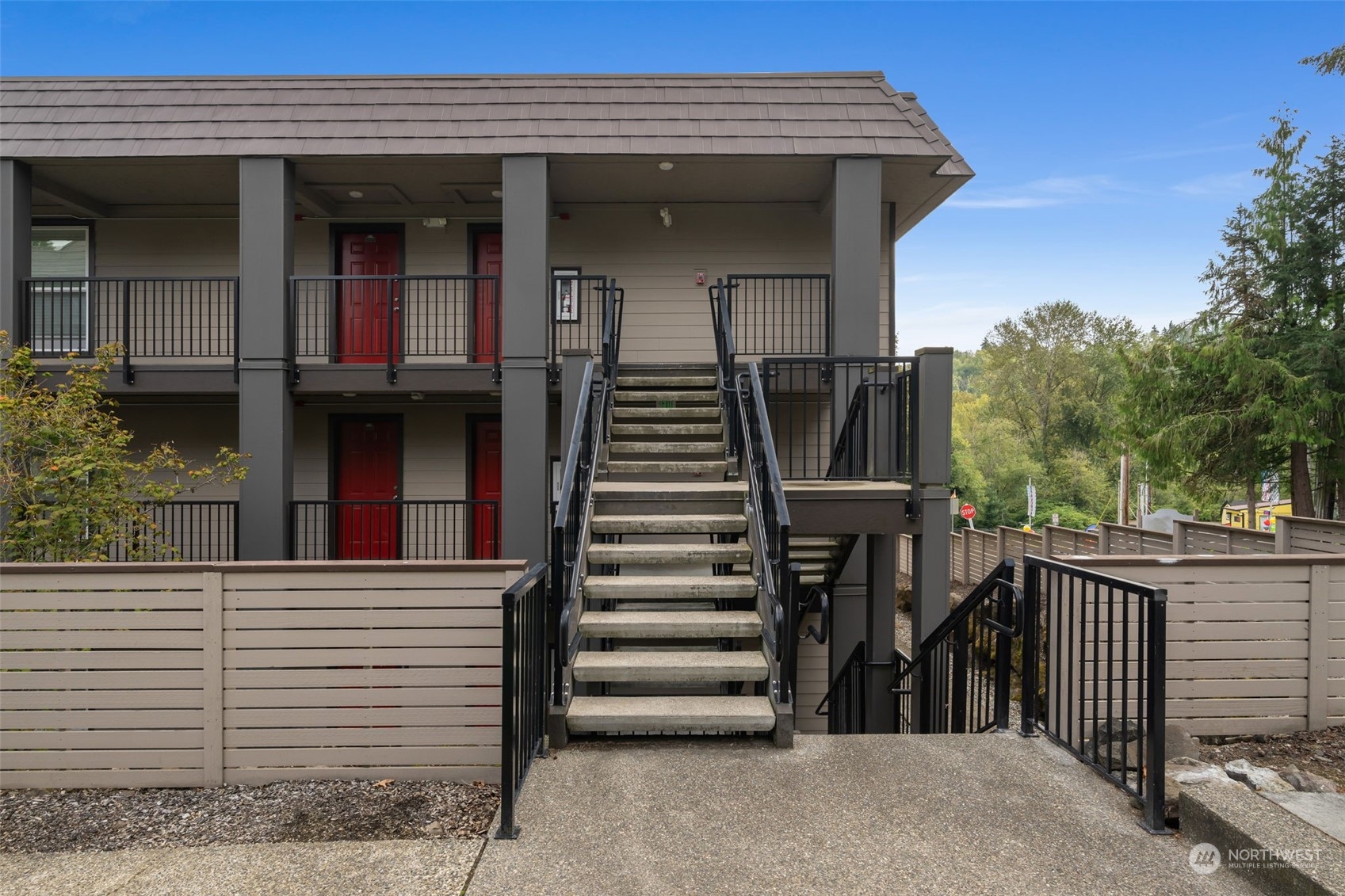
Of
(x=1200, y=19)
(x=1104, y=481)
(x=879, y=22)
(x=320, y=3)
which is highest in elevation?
(x=879, y=22)

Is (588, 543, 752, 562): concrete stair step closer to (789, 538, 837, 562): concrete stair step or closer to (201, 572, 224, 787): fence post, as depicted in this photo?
(201, 572, 224, 787): fence post

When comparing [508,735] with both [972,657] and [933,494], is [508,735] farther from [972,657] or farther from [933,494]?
[933,494]

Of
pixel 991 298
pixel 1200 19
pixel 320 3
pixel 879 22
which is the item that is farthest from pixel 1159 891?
pixel 991 298

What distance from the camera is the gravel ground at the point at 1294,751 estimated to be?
14.8 ft

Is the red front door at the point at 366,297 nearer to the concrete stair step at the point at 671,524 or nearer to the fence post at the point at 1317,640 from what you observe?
the concrete stair step at the point at 671,524

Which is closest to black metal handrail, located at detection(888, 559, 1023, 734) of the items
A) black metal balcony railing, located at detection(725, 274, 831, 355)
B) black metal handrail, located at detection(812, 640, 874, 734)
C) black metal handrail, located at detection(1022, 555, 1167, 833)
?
black metal handrail, located at detection(1022, 555, 1167, 833)

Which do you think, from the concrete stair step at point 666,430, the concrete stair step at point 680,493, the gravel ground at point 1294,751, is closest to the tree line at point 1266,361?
the gravel ground at point 1294,751

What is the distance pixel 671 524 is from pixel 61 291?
9.35 m

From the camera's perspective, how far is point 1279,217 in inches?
738

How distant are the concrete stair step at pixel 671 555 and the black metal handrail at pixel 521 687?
4.00 ft

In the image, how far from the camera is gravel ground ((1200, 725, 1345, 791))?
4516mm

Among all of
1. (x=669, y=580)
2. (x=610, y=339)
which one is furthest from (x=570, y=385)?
(x=669, y=580)

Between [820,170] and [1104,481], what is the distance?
39.3 m

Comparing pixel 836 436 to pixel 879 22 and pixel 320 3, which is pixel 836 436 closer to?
pixel 320 3
